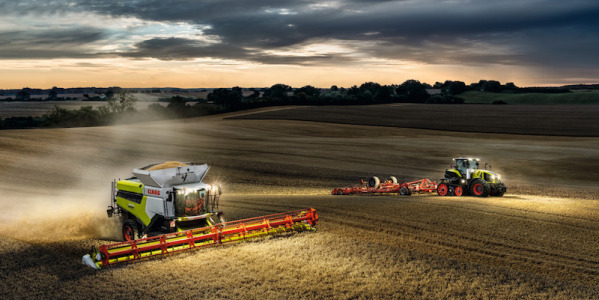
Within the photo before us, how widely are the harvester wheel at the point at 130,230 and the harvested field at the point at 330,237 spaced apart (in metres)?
1.29

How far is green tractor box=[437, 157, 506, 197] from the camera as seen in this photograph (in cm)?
2703

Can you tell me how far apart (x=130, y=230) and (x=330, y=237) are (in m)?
7.90

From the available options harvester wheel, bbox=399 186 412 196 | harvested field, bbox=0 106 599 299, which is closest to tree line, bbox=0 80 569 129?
harvested field, bbox=0 106 599 299

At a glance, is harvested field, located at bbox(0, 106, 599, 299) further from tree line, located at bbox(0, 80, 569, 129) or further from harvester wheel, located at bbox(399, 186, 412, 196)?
tree line, located at bbox(0, 80, 569, 129)

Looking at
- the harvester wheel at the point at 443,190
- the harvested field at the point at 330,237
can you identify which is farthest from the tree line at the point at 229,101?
the harvester wheel at the point at 443,190

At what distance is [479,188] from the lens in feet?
89.1

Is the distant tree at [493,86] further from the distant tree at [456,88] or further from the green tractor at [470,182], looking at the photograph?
the green tractor at [470,182]

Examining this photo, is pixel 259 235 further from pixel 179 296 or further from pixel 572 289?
pixel 572 289

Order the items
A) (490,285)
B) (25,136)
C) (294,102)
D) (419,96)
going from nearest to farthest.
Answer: (490,285) < (25,136) < (294,102) < (419,96)

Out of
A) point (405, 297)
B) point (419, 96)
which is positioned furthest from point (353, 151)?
point (419, 96)

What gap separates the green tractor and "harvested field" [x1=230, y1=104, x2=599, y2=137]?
4110cm

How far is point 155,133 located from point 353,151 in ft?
97.2

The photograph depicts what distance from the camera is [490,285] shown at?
12.9 meters

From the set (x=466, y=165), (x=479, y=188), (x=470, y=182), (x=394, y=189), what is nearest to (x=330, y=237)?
(x=394, y=189)
